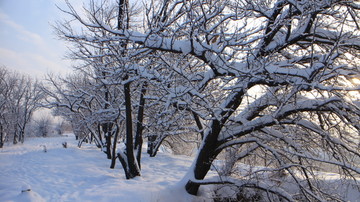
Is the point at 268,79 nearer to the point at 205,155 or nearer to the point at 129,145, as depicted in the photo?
the point at 205,155

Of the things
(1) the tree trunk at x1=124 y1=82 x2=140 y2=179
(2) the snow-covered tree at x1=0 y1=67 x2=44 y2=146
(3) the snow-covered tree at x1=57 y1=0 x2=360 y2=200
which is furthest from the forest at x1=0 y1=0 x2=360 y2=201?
(2) the snow-covered tree at x1=0 y1=67 x2=44 y2=146

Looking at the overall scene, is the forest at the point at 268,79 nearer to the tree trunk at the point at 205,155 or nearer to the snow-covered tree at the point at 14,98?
the tree trunk at the point at 205,155

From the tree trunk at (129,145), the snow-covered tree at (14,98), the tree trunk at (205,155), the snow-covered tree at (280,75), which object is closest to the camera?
the snow-covered tree at (280,75)

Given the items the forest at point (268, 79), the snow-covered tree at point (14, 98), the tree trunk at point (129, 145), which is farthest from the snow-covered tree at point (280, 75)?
the snow-covered tree at point (14, 98)

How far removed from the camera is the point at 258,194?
526cm

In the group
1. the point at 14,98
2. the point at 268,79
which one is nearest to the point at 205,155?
the point at 268,79

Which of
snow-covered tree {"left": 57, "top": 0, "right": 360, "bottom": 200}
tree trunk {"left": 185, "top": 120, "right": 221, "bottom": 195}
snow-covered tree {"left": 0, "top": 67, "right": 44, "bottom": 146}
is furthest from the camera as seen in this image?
snow-covered tree {"left": 0, "top": 67, "right": 44, "bottom": 146}

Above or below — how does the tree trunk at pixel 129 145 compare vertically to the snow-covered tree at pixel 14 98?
below

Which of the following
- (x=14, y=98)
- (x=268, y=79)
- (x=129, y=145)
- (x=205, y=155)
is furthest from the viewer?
(x=14, y=98)

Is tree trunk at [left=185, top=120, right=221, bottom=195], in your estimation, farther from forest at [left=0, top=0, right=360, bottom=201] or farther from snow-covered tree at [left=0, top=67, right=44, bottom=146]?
snow-covered tree at [left=0, top=67, right=44, bottom=146]

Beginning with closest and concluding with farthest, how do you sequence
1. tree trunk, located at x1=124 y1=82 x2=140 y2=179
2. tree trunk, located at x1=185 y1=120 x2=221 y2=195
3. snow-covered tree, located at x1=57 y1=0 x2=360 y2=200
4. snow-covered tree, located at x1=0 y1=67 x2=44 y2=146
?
snow-covered tree, located at x1=57 y1=0 x2=360 y2=200 < tree trunk, located at x1=185 y1=120 x2=221 y2=195 < tree trunk, located at x1=124 y1=82 x2=140 y2=179 < snow-covered tree, located at x1=0 y1=67 x2=44 y2=146

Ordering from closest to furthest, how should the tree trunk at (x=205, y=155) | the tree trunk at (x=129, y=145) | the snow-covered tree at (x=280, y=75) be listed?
the snow-covered tree at (x=280, y=75) < the tree trunk at (x=205, y=155) < the tree trunk at (x=129, y=145)

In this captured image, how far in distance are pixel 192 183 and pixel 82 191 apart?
295cm

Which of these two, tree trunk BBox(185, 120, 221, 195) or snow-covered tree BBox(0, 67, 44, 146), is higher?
snow-covered tree BBox(0, 67, 44, 146)
